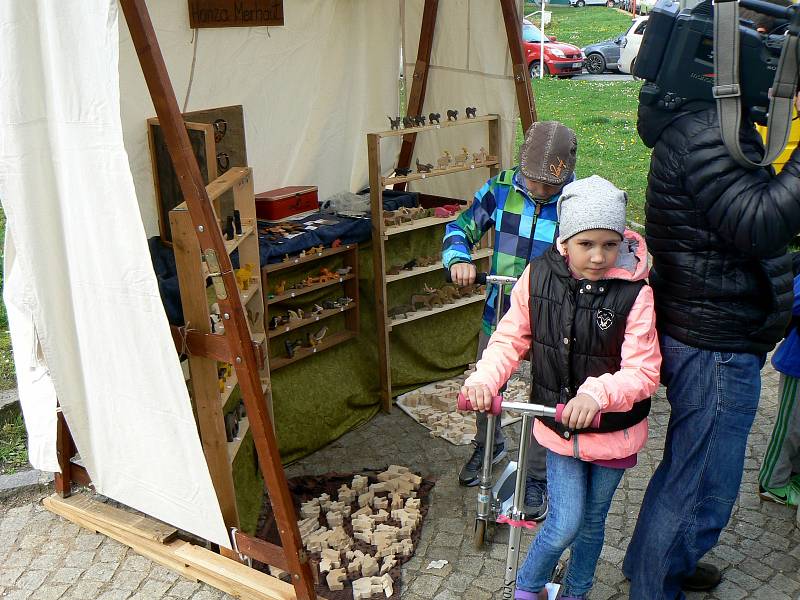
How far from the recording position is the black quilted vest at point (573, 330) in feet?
9.17

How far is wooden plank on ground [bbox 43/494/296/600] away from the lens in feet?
11.9

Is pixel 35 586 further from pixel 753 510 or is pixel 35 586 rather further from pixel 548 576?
pixel 753 510

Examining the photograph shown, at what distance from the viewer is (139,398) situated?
3.42 meters

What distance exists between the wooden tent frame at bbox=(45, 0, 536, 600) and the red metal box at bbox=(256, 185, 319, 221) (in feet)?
4.40

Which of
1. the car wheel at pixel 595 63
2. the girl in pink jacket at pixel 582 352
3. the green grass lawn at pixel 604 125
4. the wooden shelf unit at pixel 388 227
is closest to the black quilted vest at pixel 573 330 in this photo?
the girl in pink jacket at pixel 582 352

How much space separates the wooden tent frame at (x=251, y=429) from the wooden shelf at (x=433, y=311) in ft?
4.57

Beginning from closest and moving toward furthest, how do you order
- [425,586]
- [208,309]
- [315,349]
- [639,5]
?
1. [208,309]
2. [425,586]
3. [315,349]
4. [639,5]

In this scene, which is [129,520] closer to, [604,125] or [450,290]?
[450,290]

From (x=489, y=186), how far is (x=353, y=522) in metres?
1.75

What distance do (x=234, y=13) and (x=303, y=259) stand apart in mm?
1421

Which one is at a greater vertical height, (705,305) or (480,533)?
(705,305)

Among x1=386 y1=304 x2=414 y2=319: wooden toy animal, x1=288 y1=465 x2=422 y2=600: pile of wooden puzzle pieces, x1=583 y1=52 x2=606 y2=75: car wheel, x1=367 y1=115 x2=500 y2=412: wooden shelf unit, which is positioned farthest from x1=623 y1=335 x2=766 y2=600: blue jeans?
x1=583 y1=52 x2=606 y2=75: car wheel

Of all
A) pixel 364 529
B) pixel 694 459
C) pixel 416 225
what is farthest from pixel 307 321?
pixel 694 459

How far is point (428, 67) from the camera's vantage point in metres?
5.91
